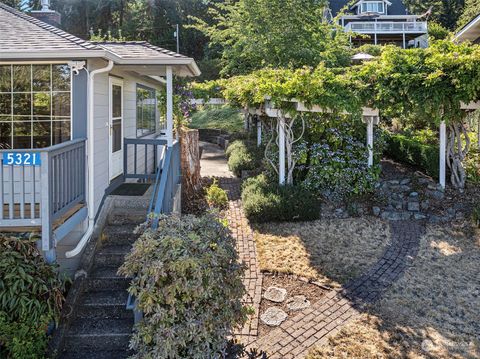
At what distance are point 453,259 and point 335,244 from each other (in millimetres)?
2033

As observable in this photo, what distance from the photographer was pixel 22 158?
4.98 m

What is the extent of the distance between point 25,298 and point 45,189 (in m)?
1.20

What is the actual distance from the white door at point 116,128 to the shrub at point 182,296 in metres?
A: 3.63

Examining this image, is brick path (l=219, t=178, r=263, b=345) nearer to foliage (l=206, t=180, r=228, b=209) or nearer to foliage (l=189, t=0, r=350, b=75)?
foliage (l=206, t=180, r=228, b=209)

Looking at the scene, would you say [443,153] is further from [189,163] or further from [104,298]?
[104,298]

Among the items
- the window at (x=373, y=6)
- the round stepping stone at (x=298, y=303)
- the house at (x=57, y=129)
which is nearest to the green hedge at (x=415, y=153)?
the round stepping stone at (x=298, y=303)

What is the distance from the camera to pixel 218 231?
5.11m

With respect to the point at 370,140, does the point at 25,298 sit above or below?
below

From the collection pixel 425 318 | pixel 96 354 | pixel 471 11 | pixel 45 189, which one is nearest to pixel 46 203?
pixel 45 189

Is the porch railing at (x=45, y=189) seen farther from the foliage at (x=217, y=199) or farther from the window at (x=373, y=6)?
the window at (x=373, y=6)

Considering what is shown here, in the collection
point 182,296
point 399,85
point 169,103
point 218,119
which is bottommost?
point 182,296

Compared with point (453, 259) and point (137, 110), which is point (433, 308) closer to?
point (453, 259)

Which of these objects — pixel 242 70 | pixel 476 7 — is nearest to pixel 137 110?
pixel 242 70

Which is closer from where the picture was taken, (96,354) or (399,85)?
(96,354)
